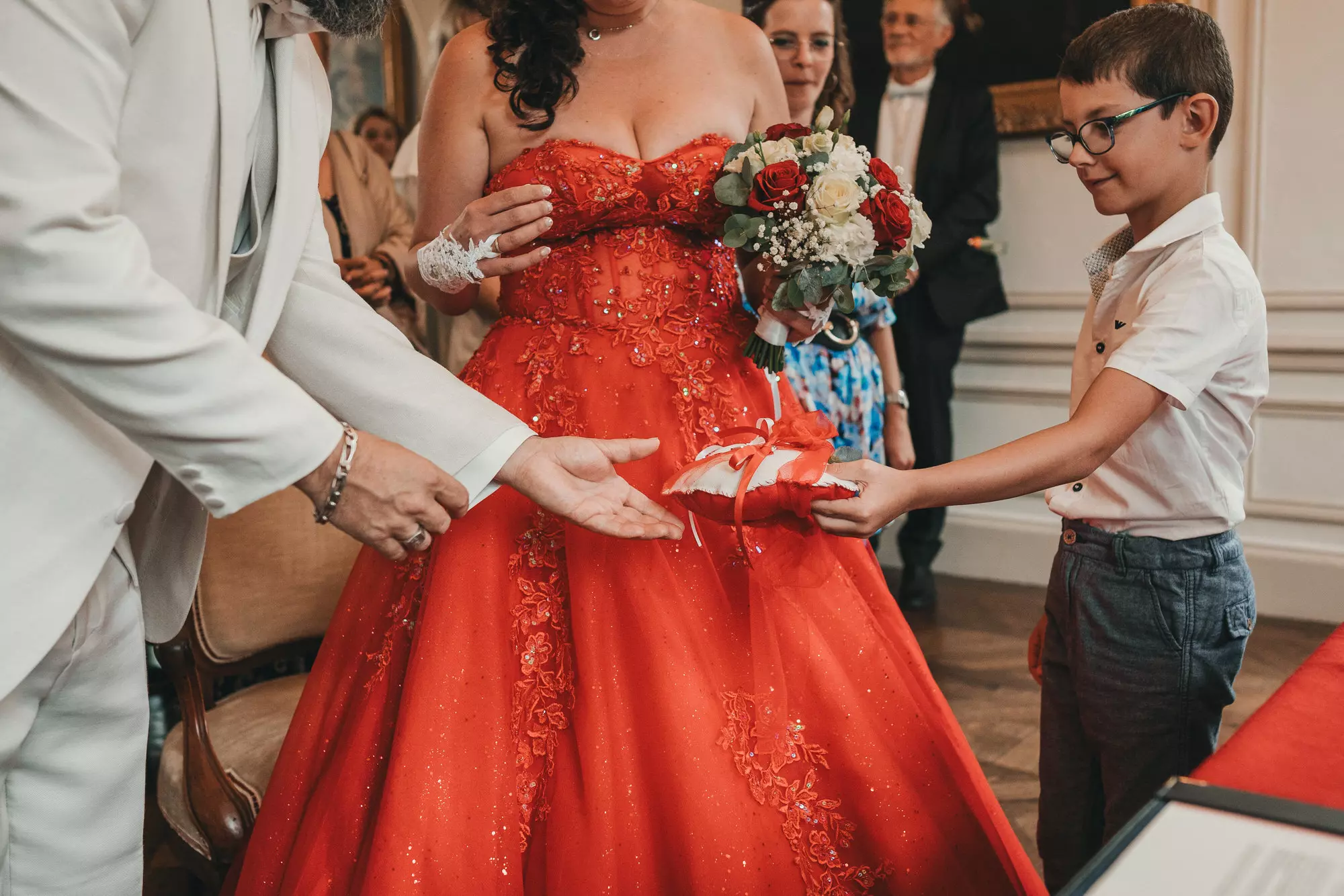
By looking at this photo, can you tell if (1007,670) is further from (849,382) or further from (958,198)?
(958,198)

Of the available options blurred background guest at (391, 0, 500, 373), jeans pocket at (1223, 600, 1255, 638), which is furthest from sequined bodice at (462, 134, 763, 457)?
blurred background guest at (391, 0, 500, 373)

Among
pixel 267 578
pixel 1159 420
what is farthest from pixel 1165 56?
pixel 267 578

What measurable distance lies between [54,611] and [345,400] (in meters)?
0.41

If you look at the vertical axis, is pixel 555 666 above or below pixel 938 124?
below

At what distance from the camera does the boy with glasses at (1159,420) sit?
1.38 metres

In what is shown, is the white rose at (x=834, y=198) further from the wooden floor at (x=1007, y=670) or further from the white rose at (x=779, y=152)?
the wooden floor at (x=1007, y=670)

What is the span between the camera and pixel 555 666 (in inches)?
55.5

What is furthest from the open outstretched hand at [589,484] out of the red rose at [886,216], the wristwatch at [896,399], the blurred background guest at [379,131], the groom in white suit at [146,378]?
the blurred background guest at [379,131]

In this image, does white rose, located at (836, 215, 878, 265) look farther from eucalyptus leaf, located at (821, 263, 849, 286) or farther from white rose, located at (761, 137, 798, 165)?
white rose, located at (761, 137, 798, 165)

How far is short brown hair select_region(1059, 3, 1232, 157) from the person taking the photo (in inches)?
57.7

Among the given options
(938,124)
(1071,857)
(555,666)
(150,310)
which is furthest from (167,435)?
(938,124)

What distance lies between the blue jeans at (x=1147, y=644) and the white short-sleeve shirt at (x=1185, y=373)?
45 mm

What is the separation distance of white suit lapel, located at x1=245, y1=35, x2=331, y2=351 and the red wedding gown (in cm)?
46

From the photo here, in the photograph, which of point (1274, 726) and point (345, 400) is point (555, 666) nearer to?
point (345, 400)
